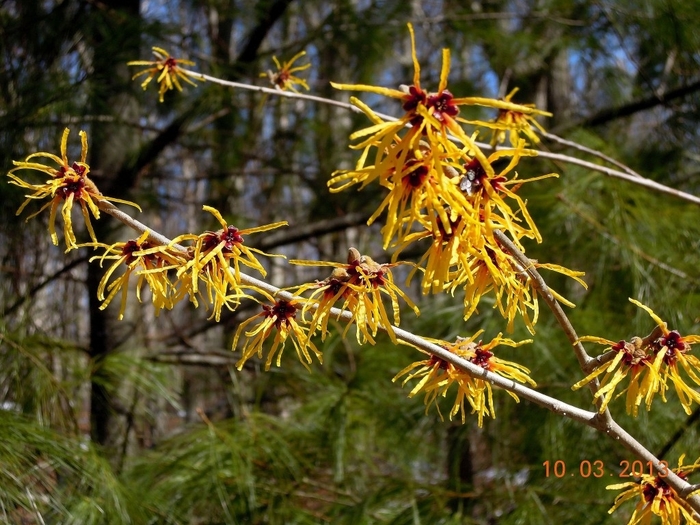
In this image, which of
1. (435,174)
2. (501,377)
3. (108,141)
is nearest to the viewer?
(435,174)

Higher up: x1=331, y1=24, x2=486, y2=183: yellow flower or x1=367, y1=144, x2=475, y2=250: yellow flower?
x1=331, y1=24, x2=486, y2=183: yellow flower

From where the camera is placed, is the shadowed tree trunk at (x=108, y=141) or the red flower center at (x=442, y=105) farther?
the shadowed tree trunk at (x=108, y=141)

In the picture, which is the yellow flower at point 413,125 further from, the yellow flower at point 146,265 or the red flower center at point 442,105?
the yellow flower at point 146,265

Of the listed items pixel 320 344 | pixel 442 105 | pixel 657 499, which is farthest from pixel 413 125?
pixel 320 344

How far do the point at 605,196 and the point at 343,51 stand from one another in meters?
→ 0.90

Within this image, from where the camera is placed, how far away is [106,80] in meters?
1.23

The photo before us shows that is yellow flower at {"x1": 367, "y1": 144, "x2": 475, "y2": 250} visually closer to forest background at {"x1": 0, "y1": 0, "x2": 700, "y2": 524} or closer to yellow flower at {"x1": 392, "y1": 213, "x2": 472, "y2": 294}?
yellow flower at {"x1": 392, "y1": 213, "x2": 472, "y2": 294}

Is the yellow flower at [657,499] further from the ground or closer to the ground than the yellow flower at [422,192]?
closer to the ground

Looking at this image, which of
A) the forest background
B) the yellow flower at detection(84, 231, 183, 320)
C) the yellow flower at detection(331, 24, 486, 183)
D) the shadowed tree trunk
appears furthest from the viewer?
the shadowed tree trunk

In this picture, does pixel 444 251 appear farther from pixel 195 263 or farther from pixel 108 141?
pixel 108 141

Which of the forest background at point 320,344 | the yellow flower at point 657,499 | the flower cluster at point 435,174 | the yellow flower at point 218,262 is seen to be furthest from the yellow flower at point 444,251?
the forest background at point 320,344

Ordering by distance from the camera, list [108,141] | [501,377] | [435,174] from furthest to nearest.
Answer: [108,141]
[501,377]
[435,174]

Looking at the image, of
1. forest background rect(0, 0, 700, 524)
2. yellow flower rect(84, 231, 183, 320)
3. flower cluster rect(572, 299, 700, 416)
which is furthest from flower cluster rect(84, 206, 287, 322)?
forest background rect(0, 0, 700, 524)

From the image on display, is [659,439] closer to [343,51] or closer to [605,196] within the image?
[605,196]
